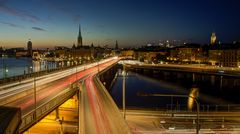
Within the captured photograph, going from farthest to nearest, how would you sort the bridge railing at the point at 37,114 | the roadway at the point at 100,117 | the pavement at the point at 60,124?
1. the pavement at the point at 60,124
2. the roadway at the point at 100,117
3. the bridge railing at the point at 37,114

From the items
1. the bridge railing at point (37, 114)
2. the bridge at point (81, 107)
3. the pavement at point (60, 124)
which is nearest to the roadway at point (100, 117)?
the bridge at point (81, 107)

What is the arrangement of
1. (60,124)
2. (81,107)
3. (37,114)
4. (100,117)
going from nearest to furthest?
(37,114)
(100,117)
(81,107)
(60,124)

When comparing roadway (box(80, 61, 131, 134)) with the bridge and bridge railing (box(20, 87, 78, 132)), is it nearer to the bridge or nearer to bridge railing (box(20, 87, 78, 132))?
the bridge

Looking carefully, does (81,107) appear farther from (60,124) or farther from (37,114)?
(37,114)

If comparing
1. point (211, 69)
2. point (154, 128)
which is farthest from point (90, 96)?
point (211, 69)

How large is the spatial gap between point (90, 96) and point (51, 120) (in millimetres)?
6752

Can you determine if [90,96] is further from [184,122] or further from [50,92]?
[184,122]

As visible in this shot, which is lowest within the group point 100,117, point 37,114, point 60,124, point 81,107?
point 60,124

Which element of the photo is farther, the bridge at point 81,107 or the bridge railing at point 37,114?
the bridge at point 81,107

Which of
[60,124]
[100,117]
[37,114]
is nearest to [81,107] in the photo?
[100,117]

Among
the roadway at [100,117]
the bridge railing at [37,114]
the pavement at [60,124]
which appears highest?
the bridge railing at [37,114]

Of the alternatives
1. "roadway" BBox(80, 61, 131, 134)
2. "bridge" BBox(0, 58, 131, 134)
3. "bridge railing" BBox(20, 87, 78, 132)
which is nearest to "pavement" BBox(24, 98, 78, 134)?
"bridge" BBox(0, 58, 131, 134)

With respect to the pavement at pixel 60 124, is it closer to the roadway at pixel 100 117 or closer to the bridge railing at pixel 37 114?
the roadway at pixel 100 117

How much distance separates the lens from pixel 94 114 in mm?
31359
